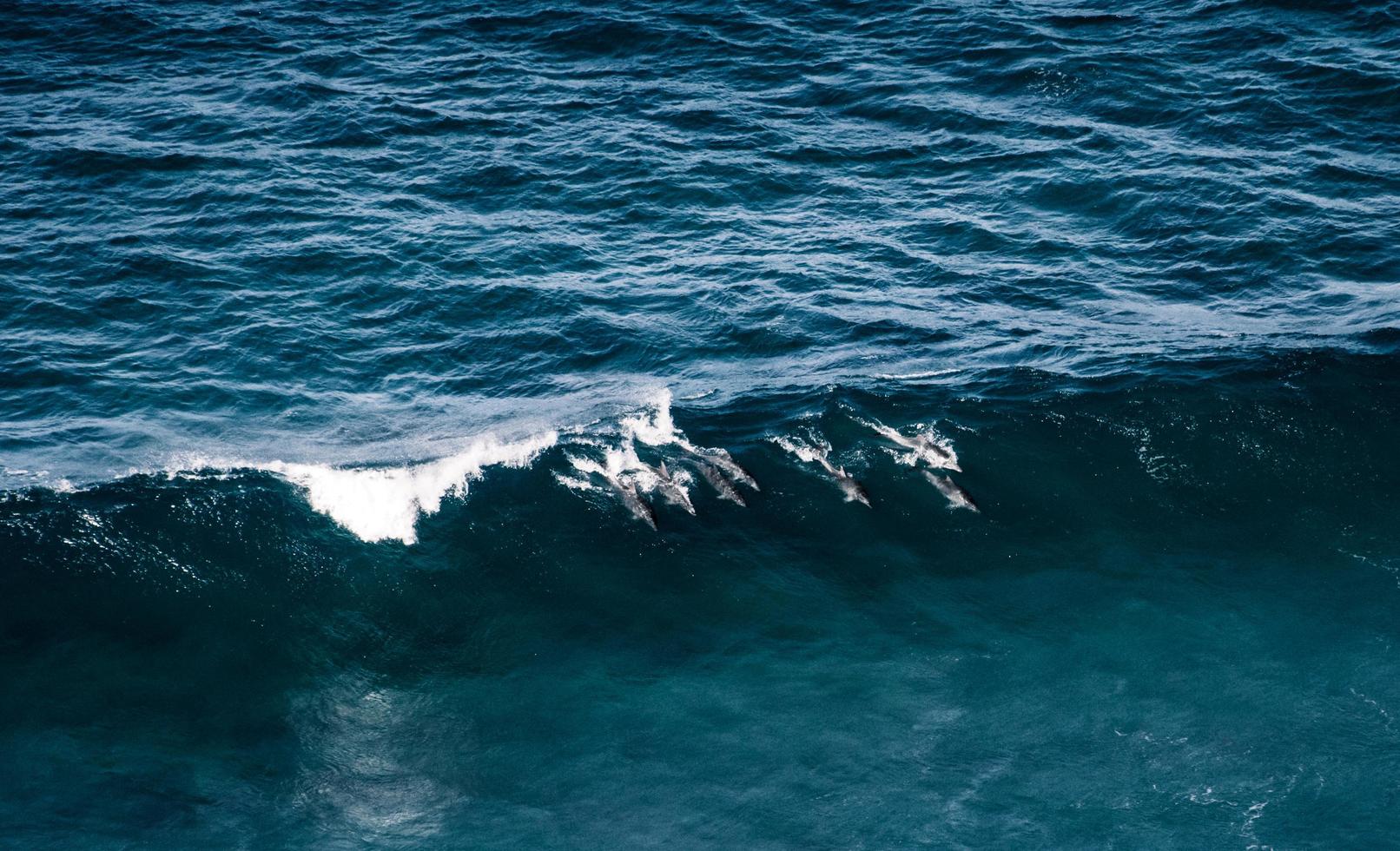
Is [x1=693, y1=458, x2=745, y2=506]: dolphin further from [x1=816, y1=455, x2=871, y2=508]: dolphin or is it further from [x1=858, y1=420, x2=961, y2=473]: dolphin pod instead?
[x1=858, y1=420, x2=961, y2=473]: dolphin pod

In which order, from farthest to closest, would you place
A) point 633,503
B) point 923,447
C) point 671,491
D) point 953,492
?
point 923,447 < point 953,492 < point 671,491 < point 633,503

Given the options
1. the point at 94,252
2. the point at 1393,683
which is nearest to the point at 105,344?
the point at 94,252

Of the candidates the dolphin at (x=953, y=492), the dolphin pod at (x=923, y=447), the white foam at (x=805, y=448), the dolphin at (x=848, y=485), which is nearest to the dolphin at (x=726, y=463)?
the white foam at (x=805, y=448)

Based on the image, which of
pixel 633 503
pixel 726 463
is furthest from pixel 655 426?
pixel 633 503

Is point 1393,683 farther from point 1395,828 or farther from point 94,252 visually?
point 94,252

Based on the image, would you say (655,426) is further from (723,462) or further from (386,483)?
(386,483)

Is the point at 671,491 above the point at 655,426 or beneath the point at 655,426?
beneath
